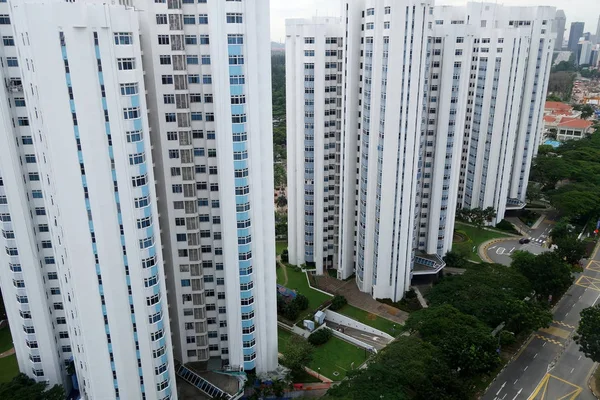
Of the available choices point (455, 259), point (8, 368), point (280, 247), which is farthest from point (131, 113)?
point (455, 259)

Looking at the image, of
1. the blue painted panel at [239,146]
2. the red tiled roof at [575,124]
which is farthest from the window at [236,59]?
the red tiled roof at [575,124]

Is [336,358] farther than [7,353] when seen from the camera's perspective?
No

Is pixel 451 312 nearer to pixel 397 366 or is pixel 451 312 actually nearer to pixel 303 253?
pixel 397 366

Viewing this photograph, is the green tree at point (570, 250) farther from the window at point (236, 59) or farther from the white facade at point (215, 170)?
the window at point (236, 59)

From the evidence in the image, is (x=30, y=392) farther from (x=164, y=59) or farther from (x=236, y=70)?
(x=236, y=70)

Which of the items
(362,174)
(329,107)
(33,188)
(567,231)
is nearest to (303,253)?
(362,174)

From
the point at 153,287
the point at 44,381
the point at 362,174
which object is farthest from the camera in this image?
the point at 362,174

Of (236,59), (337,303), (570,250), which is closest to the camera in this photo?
(236,59)
